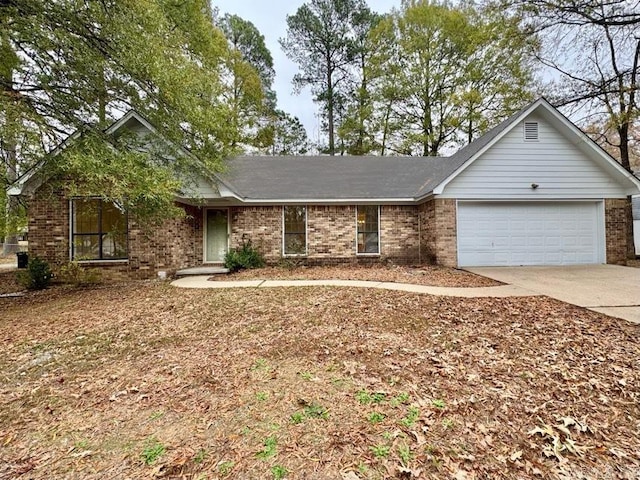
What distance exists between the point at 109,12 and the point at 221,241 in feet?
23.6

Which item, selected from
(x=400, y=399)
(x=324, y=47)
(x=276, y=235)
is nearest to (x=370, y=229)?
(x=276, y=235)

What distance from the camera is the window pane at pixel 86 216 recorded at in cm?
952

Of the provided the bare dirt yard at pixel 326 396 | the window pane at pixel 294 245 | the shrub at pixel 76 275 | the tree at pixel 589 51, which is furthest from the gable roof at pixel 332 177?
the bare dirt yard at pixel 326 396

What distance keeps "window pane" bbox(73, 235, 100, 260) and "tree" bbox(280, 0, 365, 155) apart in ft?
57.1

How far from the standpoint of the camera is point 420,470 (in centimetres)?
205

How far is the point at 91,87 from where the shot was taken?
7.04m

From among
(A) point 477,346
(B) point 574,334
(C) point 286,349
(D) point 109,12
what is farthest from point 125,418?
(D) point 109,12

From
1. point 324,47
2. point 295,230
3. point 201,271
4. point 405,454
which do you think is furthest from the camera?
point 324,47

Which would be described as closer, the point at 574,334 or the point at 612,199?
the point at 574,334

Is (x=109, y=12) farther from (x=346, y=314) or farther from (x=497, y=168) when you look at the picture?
(x=497, y=168)

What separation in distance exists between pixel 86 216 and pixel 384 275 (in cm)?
915

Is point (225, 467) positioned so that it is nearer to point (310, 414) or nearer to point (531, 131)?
point (310, 414)

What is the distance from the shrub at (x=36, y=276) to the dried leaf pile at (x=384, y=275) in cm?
A: 453

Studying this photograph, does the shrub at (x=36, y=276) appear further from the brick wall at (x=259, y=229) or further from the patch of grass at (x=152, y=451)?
the patch of grass at (x=152, y=451)
